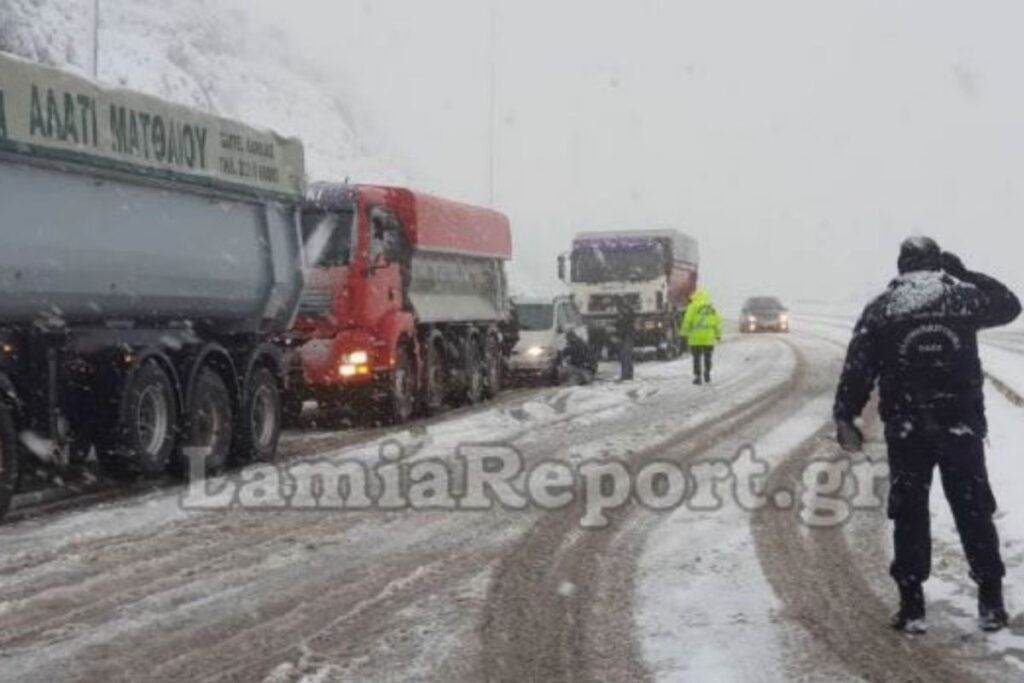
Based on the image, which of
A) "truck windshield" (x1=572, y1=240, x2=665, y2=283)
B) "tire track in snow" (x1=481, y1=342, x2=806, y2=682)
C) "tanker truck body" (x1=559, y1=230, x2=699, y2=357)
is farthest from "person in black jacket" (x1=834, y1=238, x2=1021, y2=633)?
"truck windshield" (x1=572, y1=240, x2=665, y2=283)

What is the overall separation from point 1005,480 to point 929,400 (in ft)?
17.2

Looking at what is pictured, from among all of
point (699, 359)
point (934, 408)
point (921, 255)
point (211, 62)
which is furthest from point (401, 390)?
point (211, 62)

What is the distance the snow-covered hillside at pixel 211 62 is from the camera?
152ft

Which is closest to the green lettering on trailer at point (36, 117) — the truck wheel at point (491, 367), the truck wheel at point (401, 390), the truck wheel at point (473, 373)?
the truck wheel at point (401, 390)

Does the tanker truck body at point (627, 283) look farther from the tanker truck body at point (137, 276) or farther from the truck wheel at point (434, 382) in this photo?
the tanker truck body at point (137, 276)

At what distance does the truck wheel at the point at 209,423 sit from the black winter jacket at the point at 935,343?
7449 millimetres

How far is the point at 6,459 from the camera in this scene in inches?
373

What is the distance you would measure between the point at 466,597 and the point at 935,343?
261 cm

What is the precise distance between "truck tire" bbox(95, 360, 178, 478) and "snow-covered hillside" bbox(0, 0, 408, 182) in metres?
28.5

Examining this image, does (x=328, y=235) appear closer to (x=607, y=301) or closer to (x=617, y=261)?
(x=607, y=301)

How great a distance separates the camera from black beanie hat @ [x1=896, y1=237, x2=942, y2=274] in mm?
6211

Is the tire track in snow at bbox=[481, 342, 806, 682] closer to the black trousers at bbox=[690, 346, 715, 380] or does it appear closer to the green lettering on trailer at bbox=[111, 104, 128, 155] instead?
the green lettering on trailer at bbox=[111, 104, 128, 155]

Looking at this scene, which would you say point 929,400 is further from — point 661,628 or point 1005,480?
point 1005,480

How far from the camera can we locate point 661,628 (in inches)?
247
